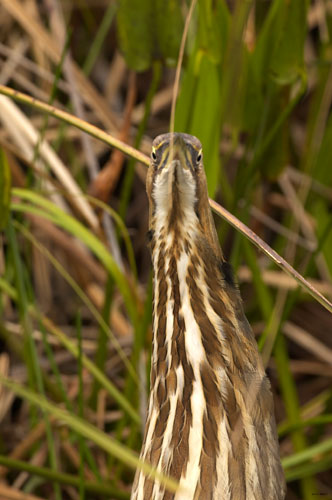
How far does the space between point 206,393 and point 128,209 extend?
3.58 feet

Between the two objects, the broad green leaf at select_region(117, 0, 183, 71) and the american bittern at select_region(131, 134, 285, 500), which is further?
the broad green leaf at select_region(117, 0, 183, 71)

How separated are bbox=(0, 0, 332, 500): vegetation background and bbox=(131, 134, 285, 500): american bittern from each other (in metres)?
0.18

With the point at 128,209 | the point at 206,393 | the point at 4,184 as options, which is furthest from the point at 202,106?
the point at 128,209

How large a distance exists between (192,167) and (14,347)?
0.96m

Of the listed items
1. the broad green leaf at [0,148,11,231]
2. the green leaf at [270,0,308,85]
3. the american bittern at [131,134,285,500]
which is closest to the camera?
the american bittern at [131,134,285,500]

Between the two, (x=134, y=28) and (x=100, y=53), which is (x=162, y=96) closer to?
(x=100, y=53)

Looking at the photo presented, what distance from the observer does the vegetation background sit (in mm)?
1176

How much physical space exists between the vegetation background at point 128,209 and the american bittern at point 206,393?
0.18 metres

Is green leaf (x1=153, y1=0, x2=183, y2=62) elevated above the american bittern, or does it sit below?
above

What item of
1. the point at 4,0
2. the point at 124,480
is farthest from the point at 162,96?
the point at 124,480

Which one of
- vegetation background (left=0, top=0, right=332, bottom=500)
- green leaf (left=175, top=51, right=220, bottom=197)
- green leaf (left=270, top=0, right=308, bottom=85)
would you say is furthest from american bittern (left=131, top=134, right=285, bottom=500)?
green leaf (left=270, top=0, right=308, bottom=85)

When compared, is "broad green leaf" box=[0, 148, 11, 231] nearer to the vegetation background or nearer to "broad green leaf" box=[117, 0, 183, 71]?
the vegetation background

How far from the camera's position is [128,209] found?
189 centimetres

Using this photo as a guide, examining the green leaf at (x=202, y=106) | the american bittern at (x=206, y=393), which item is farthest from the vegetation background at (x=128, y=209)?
the american bittern at (x=206, y=393)
